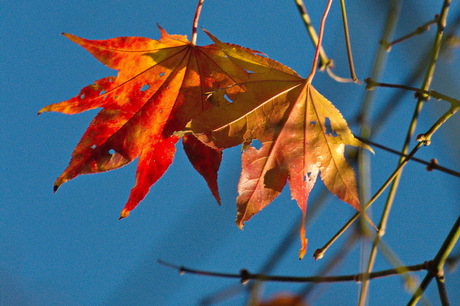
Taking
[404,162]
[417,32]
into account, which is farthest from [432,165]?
[417,32]

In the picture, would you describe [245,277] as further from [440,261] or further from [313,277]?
[440,261]

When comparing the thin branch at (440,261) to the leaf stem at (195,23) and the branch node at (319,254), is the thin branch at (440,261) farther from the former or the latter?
the leaf stem at (195,23)

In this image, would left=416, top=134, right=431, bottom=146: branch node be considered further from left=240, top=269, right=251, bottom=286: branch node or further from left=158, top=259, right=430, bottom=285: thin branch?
left=240, top=269, right=251, bottom=286: branch node

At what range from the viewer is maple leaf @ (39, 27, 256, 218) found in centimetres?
107

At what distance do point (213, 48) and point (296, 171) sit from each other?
29cm

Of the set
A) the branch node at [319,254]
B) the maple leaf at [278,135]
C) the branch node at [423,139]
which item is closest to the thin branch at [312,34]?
the maple leaf at [278,135]

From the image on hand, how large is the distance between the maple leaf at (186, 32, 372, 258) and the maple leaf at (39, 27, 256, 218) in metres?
0.04

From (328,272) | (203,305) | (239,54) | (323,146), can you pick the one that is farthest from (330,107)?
(203,305)

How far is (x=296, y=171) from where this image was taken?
3.51 ft

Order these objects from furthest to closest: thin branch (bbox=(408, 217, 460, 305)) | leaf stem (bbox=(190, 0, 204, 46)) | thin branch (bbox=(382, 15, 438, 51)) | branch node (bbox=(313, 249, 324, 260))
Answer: leaf stem (bbox=(190, 0, 204, 46)), branch node (bbox=(313, 249, 324, 260)), thin branch (bbox=(408, 217, 460, 305)), thin branch (bbox=(382, 15, 438, 51))

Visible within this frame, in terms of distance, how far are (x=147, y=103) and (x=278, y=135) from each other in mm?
287

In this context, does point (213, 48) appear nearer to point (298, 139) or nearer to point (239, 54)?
point (239, 54)

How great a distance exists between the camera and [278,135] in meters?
1.09

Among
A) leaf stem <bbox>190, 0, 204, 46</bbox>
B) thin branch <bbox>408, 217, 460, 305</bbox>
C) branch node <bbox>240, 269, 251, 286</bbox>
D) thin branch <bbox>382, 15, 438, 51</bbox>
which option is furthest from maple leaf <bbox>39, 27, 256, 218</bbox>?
thin branch <bbox>408, 217, 460, 305</bbox>
